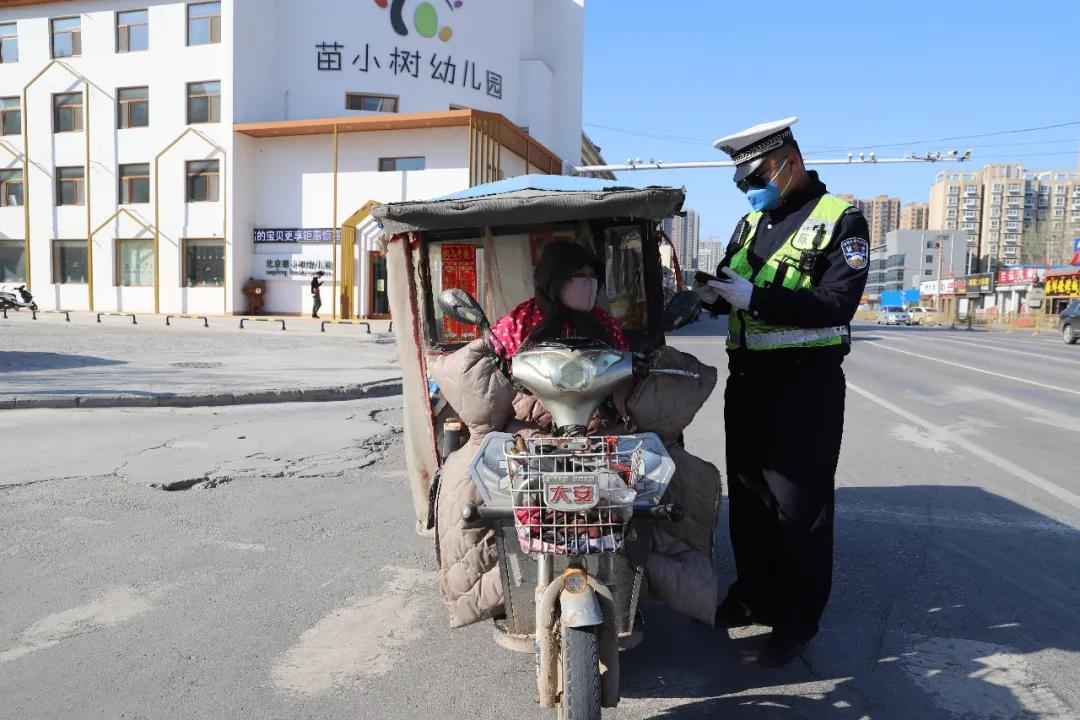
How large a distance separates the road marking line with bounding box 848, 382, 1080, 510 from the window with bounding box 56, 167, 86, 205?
31988 mm

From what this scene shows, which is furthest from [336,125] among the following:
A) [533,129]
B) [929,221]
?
[929,221]

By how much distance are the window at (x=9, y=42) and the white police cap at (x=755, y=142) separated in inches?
1501

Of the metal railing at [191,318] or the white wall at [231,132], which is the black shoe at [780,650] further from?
the white wall at [231,132]

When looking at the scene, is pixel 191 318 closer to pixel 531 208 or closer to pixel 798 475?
pixel 531 208

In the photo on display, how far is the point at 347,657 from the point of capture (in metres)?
3.17

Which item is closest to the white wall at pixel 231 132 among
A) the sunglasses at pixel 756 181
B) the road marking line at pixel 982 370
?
the road marking line at pixel 982 370

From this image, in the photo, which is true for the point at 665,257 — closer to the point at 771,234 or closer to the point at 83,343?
the point at 771,234

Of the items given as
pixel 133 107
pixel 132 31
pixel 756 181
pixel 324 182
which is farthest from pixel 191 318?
pixel 756 181

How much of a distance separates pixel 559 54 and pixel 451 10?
31.4 ft

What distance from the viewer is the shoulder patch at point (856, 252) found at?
2986 millimetres

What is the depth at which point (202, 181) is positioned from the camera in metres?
29.3

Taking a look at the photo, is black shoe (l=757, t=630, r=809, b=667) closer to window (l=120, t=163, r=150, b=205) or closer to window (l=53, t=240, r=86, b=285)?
window (l=120, t=163, r=150, b=205)

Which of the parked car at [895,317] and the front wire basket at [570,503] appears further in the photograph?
the parked car at [895,317]

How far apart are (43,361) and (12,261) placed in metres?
24.4
